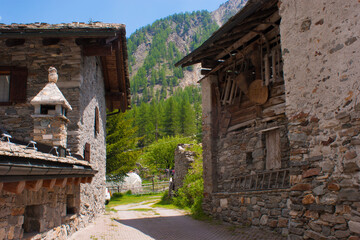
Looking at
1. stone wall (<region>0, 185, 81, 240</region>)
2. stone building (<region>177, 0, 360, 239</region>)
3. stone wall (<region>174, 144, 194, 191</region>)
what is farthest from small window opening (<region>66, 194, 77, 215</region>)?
stone wall (<region>174, 144, 194, 191</region>)

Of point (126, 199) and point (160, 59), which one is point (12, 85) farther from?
point (160, 59)

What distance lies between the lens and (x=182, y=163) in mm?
18297

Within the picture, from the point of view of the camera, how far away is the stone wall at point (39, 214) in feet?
16.8

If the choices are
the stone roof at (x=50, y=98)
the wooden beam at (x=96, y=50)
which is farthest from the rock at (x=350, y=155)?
the wooden beam at (x=96, y=50)

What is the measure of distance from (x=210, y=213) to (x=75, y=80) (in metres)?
6.71

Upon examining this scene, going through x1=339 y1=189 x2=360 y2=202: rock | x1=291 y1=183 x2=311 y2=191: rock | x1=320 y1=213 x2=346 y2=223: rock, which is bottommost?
x1=320 y1=213 x2=346 y2=223: rock

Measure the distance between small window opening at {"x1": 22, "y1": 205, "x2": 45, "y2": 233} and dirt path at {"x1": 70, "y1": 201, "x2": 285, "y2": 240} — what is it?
189 cm

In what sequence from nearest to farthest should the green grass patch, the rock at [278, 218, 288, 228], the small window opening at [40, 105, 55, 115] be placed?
the small window opening at [40, 105, 55, 115], the rock at [278, 218, 288, 228], the green grass patch

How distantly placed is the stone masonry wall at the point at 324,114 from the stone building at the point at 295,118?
2 cm

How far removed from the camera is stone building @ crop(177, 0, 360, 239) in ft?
18.6

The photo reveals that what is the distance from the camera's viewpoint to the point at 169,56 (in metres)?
164

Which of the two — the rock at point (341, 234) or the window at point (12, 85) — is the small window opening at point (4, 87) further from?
the rock at point (341, 234)

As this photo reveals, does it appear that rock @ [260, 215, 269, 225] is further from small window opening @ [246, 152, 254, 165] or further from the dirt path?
small window opening @ [246, 152, 254, 165]

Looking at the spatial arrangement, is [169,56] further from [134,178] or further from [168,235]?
[168,235]
